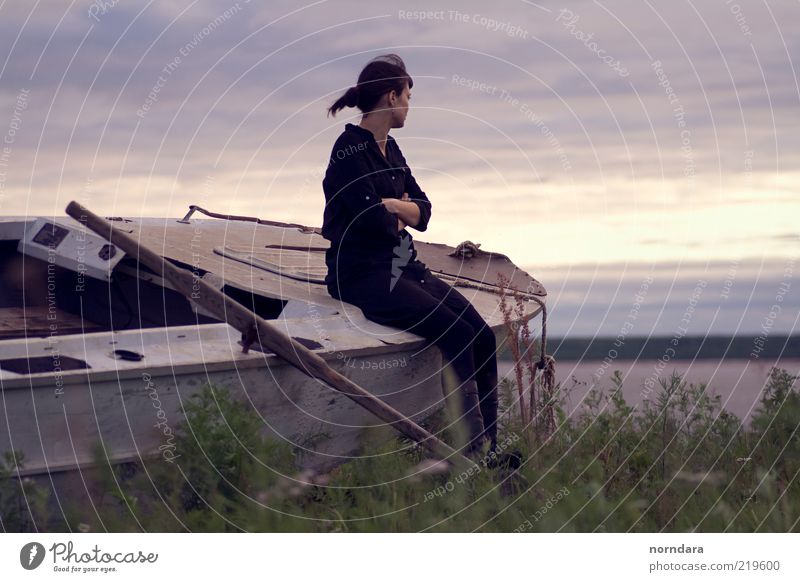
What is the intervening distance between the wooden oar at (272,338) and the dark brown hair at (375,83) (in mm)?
1336

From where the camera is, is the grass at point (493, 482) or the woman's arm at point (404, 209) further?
the woman's arm at point (404, 209)

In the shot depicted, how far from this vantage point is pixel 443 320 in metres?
5.59

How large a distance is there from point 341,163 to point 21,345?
190 centimetres

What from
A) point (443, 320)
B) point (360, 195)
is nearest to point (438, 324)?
point (443, 320)

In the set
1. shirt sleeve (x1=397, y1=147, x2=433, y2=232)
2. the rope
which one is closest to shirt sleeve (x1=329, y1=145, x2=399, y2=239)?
shirt sleeve (x1=397, y1=147, x2=433, y2=232)

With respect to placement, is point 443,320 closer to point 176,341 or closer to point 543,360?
point 543,360

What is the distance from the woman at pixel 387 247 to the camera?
5559 millimetres

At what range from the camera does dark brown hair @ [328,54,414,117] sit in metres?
5.60

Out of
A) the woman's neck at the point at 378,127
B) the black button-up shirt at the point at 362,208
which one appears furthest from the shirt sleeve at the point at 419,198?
the woman's neck at the point at 378,127

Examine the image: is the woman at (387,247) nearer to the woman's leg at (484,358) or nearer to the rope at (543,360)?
the woman's leg at (484,358)

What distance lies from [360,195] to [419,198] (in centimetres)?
61

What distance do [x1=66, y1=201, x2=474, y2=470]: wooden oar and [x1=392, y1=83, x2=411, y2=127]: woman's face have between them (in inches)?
55.2

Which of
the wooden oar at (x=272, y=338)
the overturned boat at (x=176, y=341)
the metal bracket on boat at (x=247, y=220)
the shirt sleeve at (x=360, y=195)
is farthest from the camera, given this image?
the metal bracket on boat at (x=247, y=220)

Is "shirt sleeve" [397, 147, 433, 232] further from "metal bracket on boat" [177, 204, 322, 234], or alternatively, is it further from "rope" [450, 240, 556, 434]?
"metal bracket on boat" [177, 204, 322, 234]
